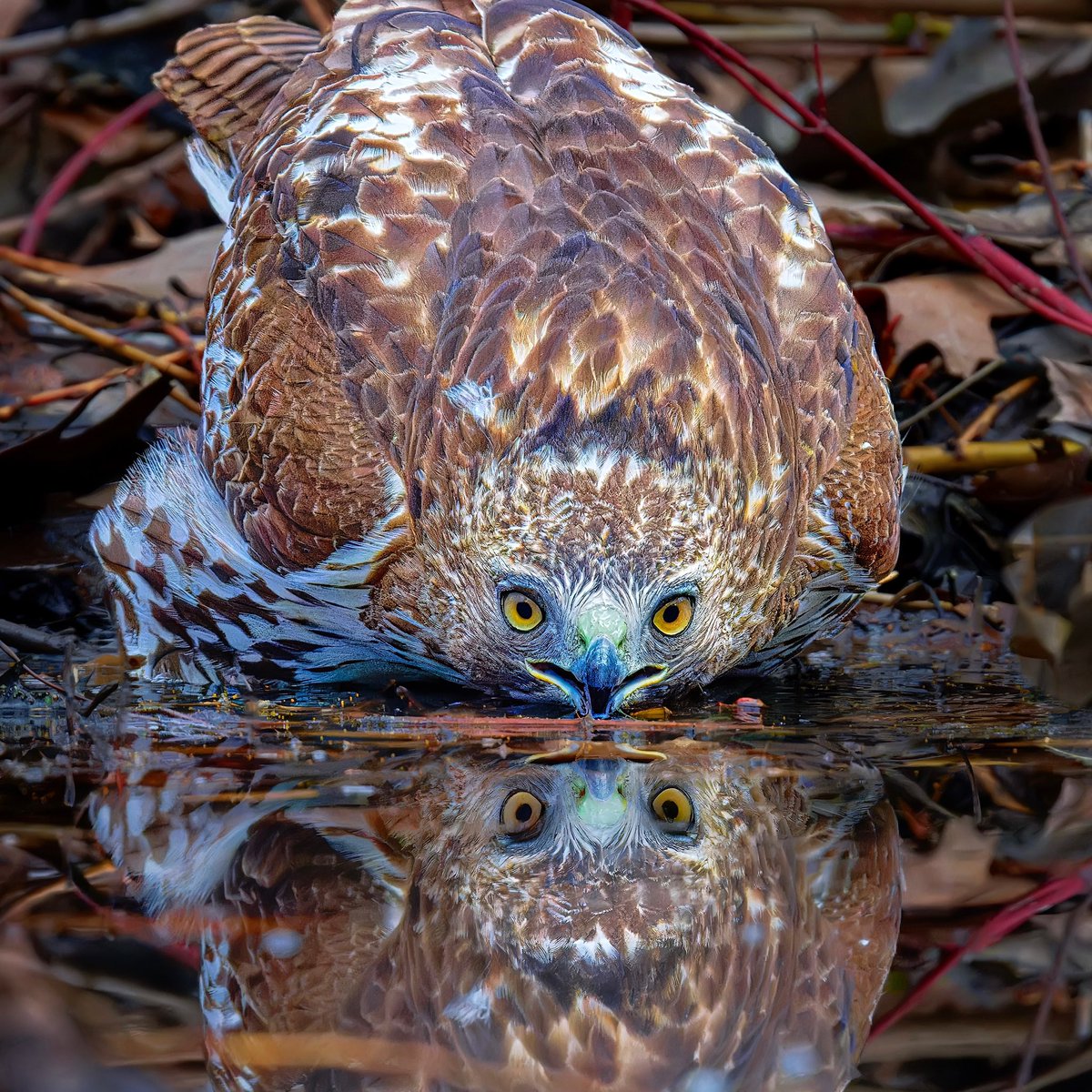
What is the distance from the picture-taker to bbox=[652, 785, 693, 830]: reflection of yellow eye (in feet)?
9.01

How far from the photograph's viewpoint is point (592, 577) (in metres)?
3.52

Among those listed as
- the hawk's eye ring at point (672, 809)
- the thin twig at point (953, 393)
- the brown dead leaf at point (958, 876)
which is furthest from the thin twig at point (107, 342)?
the brown dead leaf at point (958, 876)

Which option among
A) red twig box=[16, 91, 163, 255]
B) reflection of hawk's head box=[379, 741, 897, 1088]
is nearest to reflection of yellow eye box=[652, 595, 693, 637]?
reflection of hawk's head box=[379, 741, 897, 1088]

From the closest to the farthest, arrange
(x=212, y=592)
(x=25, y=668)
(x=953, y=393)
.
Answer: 1. (x=25, y=668)
2. (x=212, y=592)
3. (x=953, y=393)

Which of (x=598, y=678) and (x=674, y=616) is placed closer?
(x=598, y=678)

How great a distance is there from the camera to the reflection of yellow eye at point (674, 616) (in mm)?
3666

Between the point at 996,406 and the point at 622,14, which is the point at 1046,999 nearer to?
the point at 996,406

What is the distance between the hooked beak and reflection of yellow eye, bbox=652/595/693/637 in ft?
0.30

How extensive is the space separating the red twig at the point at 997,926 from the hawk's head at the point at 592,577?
4.36 ft

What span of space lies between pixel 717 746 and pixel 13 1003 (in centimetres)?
171

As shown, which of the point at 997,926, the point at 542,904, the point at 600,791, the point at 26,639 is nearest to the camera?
the point at 997,926

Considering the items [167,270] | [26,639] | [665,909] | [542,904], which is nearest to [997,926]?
[665,909]

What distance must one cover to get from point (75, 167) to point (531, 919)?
20.3 ft

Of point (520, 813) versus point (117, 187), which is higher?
point (520, 813)
